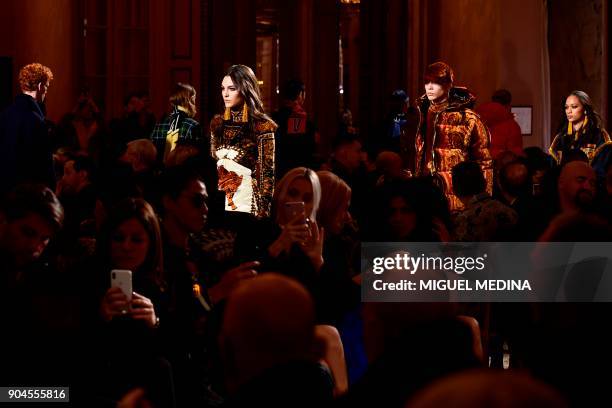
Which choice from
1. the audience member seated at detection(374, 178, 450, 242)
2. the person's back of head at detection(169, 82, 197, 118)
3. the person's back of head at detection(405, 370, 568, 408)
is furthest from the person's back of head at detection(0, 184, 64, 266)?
the person's back of head at detection(169, 82, 197, 118)

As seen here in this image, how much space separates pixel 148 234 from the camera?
4.71 m

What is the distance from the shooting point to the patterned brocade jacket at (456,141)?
897 centimetres

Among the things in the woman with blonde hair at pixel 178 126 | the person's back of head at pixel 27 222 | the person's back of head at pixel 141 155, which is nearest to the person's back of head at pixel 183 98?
the woman with blonde hair at pixel 178 126

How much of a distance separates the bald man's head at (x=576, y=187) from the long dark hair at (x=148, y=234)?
8.92 feet

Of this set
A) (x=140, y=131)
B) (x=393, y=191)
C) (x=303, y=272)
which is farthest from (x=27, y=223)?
(x=140, y=131)

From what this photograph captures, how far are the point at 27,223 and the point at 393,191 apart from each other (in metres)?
2.09

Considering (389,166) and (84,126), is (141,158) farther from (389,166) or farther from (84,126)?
(84,126)

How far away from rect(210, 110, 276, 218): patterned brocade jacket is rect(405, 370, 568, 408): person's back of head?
20.5 ft

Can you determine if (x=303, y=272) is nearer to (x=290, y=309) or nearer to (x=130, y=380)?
(x=130, y=380)

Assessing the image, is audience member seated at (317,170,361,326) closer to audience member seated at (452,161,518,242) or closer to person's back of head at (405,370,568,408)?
audience member seated at (452,161,518,242)

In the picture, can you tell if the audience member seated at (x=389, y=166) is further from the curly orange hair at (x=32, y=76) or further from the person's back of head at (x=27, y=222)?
the person's back of head at (x=27, y=222)

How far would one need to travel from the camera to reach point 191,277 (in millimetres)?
4879

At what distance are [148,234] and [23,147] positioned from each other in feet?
16.4

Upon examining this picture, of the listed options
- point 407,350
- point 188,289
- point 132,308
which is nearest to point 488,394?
point 407,350
